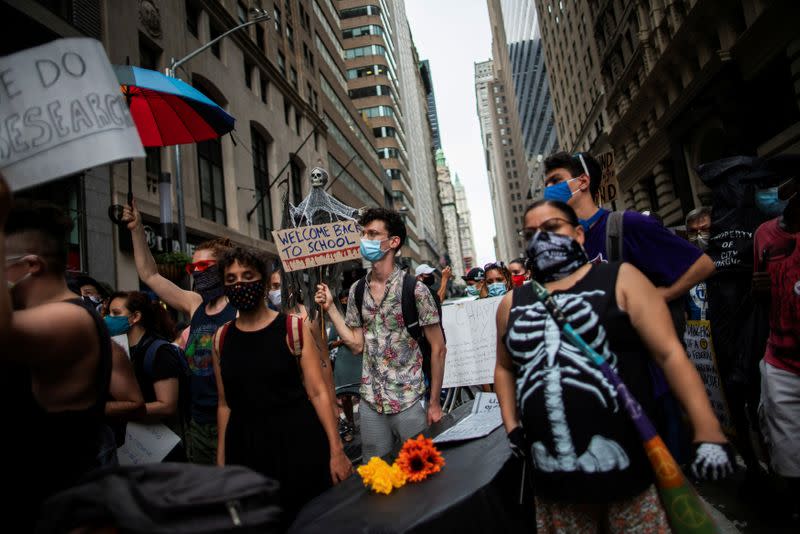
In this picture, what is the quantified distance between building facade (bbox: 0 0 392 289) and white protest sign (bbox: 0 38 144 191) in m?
3.97

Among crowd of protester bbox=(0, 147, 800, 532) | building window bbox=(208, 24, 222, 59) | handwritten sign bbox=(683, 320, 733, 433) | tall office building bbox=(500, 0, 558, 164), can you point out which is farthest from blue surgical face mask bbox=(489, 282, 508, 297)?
tall office building bbox=(500, 0, 558, 164)

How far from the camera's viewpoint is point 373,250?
3.79 m

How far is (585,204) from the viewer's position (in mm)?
2945

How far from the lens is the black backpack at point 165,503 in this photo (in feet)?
3.90

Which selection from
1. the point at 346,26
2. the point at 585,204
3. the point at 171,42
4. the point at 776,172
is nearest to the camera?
the point at 585,204

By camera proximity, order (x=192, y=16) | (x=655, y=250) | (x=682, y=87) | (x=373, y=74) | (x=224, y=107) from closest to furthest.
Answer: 1. (x=655, y=250)
2. (x=192, y=16)
3. (x=224, y=107)
4. (x=682, y=87)
5. (x=373, y=74)

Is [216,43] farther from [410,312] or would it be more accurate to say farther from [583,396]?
[583,396]

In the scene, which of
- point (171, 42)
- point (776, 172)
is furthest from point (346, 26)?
point (776, 172)

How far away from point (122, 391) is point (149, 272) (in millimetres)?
1476

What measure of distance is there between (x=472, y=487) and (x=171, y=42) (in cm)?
1821

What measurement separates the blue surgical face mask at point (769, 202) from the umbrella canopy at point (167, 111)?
4.91 metres

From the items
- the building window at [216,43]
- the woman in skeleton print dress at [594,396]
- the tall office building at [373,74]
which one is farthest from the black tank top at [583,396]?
the tall office building at [373,74]

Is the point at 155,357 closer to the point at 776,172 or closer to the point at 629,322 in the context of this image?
the point at 629,322

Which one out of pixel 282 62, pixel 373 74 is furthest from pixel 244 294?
pixel 373 74
